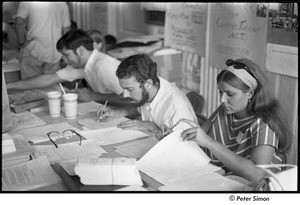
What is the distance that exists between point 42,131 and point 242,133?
946 mm

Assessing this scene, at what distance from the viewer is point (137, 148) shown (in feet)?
5.56

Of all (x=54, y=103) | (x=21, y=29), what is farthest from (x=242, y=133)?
(x=21, y=29)

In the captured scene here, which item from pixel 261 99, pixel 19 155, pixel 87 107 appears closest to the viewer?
pixel 19 155

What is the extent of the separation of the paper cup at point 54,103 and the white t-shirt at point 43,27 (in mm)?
1896

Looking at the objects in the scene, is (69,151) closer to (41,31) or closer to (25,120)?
(25,120)

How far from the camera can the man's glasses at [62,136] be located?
5.89 ft

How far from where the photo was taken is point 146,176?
4.62 feet

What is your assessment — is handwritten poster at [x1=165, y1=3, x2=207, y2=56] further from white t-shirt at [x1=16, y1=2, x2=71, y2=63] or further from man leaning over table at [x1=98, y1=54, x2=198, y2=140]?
man leaning over table at [x1=98, y1=54, x2=198, y2=140]

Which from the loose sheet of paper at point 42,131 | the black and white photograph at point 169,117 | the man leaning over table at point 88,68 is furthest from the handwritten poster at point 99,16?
the loose sheet of paper at point 42,131
